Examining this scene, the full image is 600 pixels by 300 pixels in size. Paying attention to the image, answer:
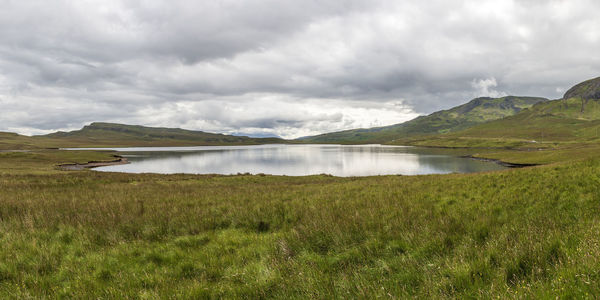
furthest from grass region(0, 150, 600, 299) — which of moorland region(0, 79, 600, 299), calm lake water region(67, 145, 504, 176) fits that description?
calm lake water region(67, 145, 504, 176)

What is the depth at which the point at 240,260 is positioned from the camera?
6.06m

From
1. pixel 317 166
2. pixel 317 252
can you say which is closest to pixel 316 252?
pixel 317 252

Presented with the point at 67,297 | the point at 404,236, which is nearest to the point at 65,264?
the point at 67,297

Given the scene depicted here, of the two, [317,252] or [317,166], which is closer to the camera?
[317,252]

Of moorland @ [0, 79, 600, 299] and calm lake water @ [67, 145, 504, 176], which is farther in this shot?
calm lake water @ [67, 145, 504, 176]

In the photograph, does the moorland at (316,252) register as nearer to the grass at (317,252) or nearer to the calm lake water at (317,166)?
the grass at (317,252)

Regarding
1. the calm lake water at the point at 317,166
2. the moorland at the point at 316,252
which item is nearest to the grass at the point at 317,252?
the moorland at the point at 316,252

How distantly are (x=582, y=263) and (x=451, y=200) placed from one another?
8.25 metres

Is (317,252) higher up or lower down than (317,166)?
higher up

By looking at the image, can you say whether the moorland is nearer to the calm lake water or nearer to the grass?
the grass

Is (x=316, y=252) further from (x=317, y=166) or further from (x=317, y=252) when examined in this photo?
(x=317, y=166)

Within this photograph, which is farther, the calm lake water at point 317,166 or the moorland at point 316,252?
the calm lake water at point 317,166

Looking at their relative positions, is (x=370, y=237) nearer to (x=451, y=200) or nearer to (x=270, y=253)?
(x=270, y=253)

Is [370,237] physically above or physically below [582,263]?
below
